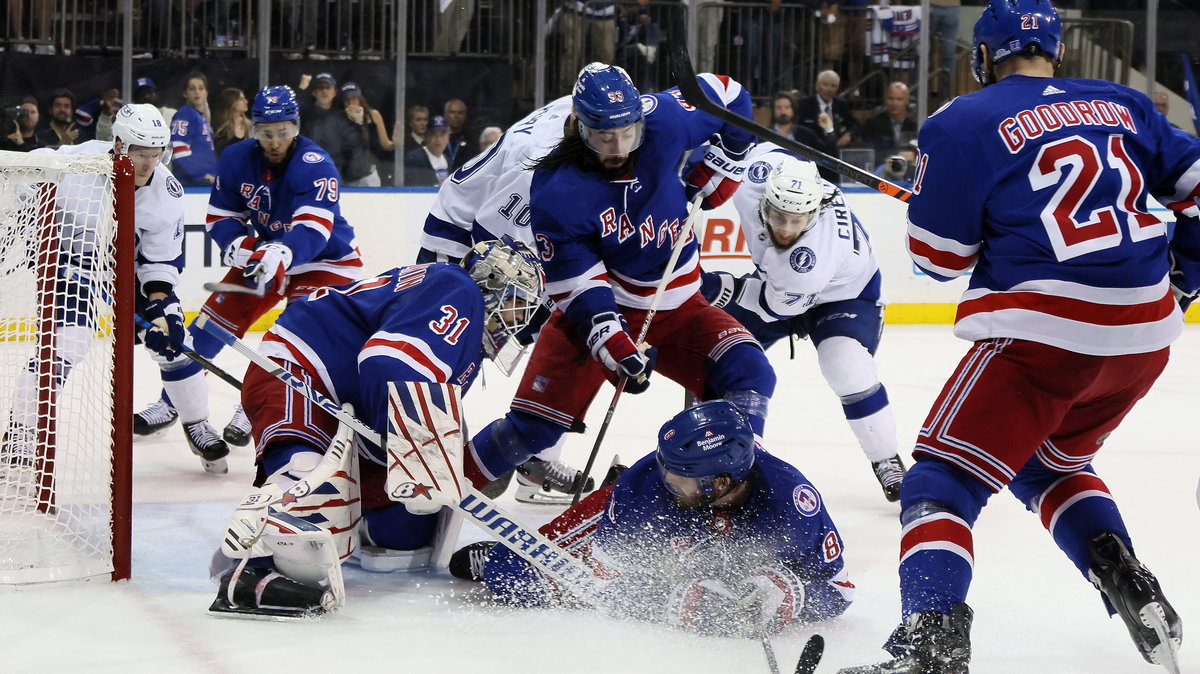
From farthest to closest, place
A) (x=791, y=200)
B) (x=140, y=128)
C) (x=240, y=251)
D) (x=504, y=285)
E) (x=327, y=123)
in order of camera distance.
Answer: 1. (x=327, y=123)
2. (x=240, y=251)
3. (x=140, y=128)
4. (x=791, y=200)
5. (x=504, y=285)

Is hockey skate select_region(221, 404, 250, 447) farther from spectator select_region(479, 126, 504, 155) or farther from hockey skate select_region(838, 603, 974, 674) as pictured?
spectator select_region(479, 126, 504, 155)

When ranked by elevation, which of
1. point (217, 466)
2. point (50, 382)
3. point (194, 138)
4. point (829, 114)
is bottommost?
point (217, 466)

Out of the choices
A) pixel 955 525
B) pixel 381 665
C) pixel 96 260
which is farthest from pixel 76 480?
pixel 955 525

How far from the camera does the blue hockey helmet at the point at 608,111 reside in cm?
311

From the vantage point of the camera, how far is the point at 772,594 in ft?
7.93

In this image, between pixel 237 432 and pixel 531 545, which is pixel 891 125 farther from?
pixel 531 545

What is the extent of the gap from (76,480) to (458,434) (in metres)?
0.96

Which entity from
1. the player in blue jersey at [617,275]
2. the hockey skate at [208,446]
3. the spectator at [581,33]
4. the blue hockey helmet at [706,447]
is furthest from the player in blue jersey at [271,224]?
the spectator at [581,33]

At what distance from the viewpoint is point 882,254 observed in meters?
7.40

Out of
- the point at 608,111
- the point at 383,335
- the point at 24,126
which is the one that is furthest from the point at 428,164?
the point at 383,335

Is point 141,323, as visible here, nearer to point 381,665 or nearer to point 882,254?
point 381,665

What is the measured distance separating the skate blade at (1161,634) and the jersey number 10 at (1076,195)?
560mm

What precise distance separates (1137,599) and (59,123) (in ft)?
19.6

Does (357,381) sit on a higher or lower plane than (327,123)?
lower
